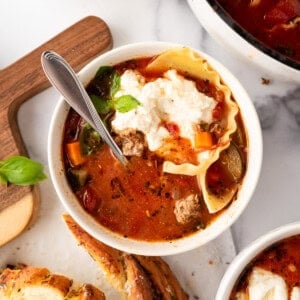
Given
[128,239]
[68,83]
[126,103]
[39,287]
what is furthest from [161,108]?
[39,287]

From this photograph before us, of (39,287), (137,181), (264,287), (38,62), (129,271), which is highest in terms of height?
(38,62)

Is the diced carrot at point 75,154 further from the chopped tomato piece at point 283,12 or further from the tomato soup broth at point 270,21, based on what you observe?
the chopped tomato piece at point 283,12

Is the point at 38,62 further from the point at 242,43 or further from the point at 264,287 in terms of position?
the point at 264,287

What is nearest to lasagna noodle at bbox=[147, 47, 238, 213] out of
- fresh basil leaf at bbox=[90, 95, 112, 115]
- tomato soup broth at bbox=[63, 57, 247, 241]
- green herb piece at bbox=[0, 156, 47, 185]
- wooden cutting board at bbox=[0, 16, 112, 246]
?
tomato soup broth at bbox=[63, 57, 247, 241]

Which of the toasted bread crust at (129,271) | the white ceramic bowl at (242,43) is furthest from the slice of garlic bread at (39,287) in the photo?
the white ceramic bowl at (242,43)

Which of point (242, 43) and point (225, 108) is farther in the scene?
point (225, 108)

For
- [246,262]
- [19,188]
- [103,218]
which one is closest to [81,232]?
[103,218]

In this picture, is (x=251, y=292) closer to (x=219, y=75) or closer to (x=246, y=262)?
(x=246, y=262)
